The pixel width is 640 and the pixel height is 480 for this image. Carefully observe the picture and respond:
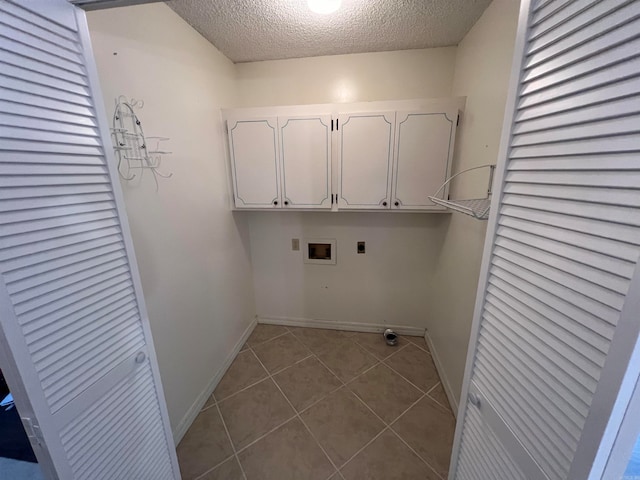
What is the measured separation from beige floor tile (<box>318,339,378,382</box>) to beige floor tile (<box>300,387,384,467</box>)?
216 mm

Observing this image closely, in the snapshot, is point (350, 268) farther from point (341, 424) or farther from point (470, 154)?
point (470, 154)

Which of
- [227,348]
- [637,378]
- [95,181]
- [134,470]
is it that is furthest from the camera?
[227,348]

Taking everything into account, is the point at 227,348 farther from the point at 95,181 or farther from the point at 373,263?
the point at 95,181

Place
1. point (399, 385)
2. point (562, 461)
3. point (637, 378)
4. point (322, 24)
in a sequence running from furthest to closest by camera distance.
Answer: point (399, 385), point (322, 24), point (562, 461), point (637, 378)

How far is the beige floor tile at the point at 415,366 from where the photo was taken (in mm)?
1976

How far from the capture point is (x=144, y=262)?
126 centimetres

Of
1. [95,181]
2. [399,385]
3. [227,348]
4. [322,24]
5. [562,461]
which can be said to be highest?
[322,24]

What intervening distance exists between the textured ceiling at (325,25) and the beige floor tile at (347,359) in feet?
8.39

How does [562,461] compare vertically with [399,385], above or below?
above

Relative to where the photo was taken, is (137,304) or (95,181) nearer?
(95,181)

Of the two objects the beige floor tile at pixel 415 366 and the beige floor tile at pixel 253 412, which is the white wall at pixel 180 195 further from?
the beige floor tile at pixel 415 366

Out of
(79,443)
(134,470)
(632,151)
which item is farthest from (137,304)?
(632,151)

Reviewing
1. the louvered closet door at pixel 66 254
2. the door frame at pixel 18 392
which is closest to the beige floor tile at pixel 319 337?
the louvered closet door at pixel 66 254

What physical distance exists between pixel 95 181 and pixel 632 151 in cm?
126
